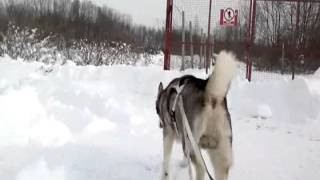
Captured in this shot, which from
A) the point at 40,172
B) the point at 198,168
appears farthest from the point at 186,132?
the point at 40,172

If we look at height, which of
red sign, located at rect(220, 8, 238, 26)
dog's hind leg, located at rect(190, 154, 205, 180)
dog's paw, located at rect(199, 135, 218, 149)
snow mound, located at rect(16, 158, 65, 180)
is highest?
red sign, located at rect(220, 8, 238, 26)

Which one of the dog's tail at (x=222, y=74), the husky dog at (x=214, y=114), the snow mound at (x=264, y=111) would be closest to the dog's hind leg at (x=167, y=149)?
the husky dog at (x=214, y=114)

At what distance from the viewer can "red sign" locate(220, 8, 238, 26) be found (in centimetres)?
1552

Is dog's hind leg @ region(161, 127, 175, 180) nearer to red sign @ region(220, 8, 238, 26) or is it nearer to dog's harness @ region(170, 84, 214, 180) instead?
dog's harness @ region(170, 84, 214, 180)

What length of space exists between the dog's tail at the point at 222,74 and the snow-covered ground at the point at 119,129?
2043 mm

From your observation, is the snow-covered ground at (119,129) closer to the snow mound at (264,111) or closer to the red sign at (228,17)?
the snow mound at (264,111)

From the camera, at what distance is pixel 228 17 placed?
1567cm

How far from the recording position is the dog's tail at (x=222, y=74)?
4.54 meters

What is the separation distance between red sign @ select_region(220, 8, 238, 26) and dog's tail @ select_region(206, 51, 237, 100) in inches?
436

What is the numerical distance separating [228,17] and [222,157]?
11157mm

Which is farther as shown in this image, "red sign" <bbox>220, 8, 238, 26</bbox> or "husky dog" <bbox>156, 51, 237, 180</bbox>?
"red sign" <bbox>220, 8, 238, 26</bbox>

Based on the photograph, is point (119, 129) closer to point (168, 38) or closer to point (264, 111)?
point (264, 111)

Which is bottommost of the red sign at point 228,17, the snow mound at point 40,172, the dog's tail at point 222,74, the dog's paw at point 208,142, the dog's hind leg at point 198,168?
the snow mound at point 40,172

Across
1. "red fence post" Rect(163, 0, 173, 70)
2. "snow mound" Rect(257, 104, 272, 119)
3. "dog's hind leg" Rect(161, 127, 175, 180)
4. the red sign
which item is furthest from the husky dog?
the red sign
